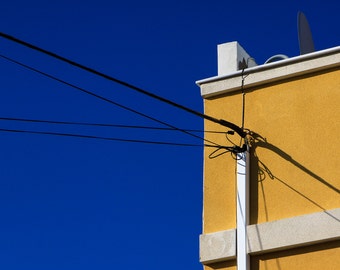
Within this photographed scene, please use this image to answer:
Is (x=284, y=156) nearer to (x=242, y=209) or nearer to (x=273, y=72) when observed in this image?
(x=242, y=209)

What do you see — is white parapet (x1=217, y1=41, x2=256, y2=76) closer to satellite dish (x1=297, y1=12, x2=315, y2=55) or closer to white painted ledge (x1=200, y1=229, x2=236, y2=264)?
satellite dish (x1=297, y1=12, x2=315, y2=55)

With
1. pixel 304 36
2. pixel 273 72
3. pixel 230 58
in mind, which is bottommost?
Answer: pixel 273 72

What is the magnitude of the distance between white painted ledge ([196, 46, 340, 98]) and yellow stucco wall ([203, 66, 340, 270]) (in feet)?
0.25

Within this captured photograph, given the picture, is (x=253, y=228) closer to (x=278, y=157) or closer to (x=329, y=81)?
(x=278, y=157)

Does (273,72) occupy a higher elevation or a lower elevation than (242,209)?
higher

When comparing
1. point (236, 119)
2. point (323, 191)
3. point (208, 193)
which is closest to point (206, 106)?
point (236, 119)

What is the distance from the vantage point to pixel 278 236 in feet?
31.8

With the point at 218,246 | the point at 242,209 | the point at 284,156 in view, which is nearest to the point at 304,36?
the point at 284,156

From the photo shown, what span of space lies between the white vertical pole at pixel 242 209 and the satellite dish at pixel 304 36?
186 cm

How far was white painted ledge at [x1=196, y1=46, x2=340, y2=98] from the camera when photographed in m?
10.3

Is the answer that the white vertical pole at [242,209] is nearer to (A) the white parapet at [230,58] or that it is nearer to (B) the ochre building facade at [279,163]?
(B) the ochre building facade at [279,163]

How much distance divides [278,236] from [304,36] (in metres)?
3.06

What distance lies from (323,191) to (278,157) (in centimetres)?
70

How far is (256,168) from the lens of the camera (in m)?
10.4
